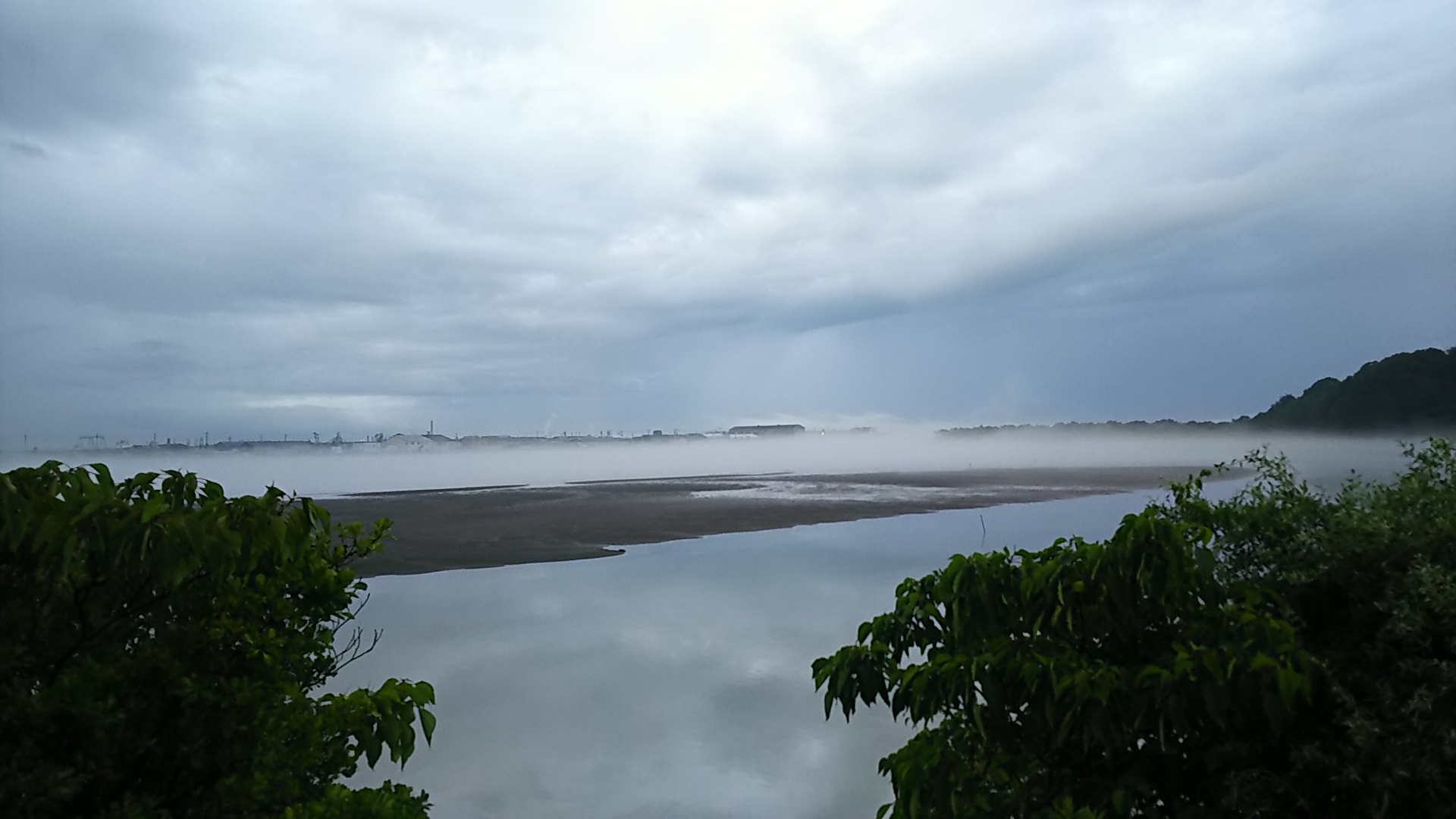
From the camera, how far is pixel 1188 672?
8.22ft

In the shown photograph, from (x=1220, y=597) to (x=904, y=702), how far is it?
1.11 m

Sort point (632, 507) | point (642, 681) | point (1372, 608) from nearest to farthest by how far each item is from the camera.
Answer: point (1372, 608) → point (642, 681) → point (632, 507)

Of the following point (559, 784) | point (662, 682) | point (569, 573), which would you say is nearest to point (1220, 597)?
point (559, 784)

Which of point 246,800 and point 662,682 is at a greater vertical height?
point 246,800

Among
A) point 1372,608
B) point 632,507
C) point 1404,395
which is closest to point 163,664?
point 1372,608

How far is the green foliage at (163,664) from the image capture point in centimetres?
218

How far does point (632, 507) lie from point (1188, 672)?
35557 millimetres

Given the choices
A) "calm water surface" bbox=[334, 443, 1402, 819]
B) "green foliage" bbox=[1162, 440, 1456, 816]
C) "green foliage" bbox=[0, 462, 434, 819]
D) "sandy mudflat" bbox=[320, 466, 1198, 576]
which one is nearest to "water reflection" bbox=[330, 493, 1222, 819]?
"calm water surface" bbox=[334, 443, 1402, 819]

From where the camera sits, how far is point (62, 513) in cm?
218

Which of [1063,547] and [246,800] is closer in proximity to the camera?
[246,800]

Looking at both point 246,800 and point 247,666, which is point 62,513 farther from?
point 246,800

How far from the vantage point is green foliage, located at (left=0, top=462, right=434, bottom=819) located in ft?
7.16

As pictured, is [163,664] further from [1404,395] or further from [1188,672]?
[1404,395]

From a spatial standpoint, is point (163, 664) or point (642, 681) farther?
point (642, 681)
